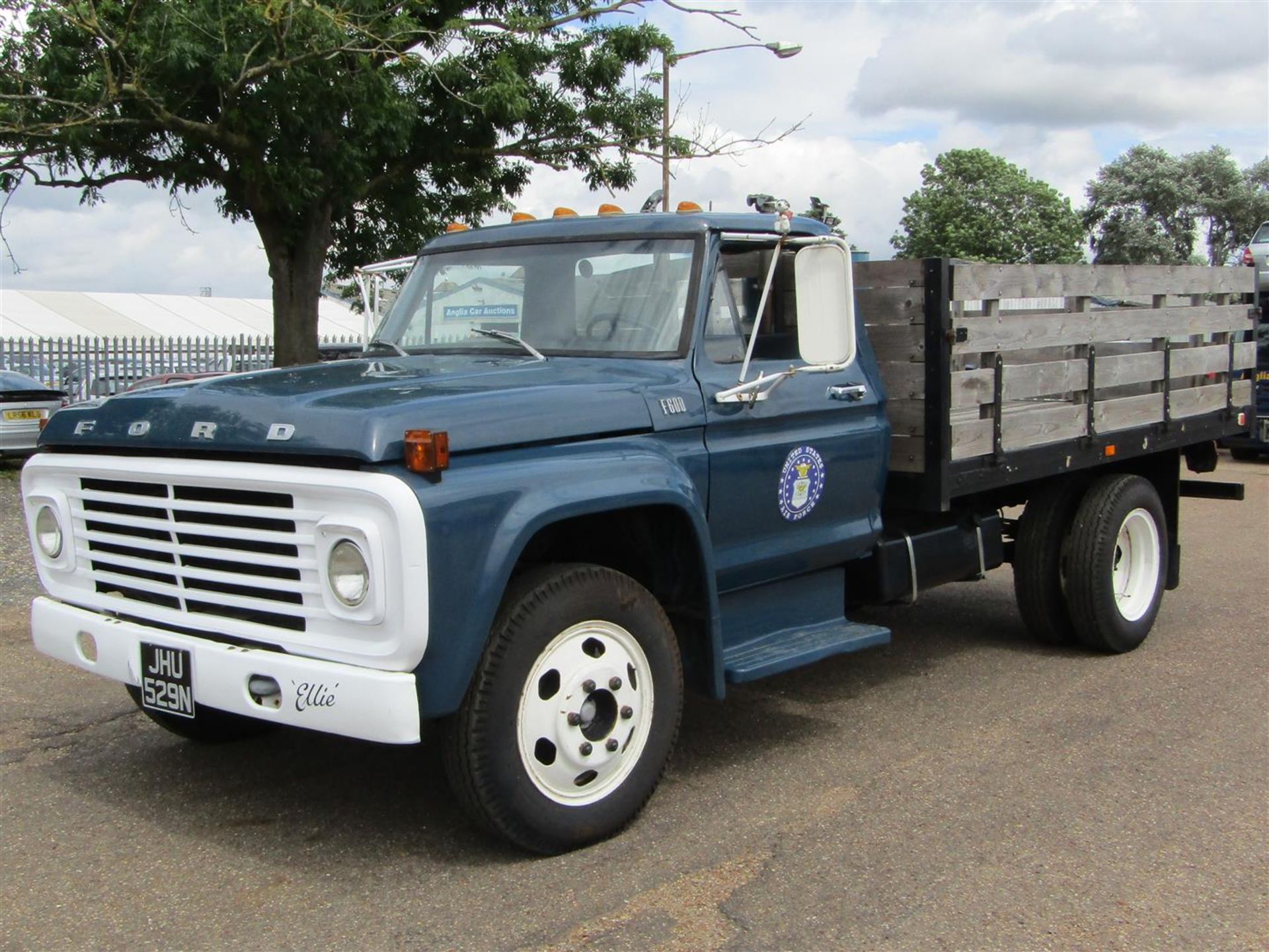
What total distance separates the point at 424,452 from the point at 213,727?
2148 mm

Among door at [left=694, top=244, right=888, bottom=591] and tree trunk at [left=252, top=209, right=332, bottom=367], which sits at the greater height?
tree trunk at [left=252, top=209, right=332, bottom=367]

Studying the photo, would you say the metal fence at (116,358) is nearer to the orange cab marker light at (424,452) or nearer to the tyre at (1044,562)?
the tyre at (1044,562)

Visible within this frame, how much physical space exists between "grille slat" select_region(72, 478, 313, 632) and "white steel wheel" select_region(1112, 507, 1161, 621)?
4.82 metres

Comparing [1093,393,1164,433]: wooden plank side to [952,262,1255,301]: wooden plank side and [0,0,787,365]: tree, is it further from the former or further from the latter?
[0,0,787,365]: tree

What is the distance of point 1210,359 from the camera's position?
740 cm

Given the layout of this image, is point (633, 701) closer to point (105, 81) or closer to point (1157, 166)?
point (105, 81)

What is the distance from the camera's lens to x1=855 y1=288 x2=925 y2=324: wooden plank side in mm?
5621

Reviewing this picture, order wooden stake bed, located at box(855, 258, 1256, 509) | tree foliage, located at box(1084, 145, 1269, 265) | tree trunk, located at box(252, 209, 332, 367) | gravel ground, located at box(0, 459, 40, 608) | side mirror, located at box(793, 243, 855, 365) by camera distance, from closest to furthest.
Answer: side mirror, located at box(793, 243, 855, 365) → wooden stake bed, located at box(855, 258, 1256, 509) → gravel ground, located at box(0, 459, 40, 608) → tree trunk, located at box(252, 209, 332, 367) → tree foliage, located at box(1084, 145, 1269, 265)

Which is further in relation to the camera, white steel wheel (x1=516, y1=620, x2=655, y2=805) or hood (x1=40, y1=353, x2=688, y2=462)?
white steel wheel (x1=516, y1=620, x2=655, y2=805)

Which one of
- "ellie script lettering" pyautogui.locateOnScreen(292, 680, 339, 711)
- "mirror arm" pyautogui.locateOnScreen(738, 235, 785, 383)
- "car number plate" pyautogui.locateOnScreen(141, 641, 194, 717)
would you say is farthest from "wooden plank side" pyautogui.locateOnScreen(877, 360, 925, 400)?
"car number plate" pyautogui.locateOnScreen(141, 641, 194, 717)

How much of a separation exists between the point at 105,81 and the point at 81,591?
33.7 feet

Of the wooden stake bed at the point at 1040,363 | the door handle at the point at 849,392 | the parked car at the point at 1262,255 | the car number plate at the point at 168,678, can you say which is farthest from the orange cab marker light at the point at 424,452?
the parked car at the point at 1262,255

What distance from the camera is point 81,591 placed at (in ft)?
14.5

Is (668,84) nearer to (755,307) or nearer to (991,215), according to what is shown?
(755,307)
